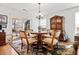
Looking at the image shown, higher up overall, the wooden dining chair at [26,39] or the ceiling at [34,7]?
the ceiling at [34,7]

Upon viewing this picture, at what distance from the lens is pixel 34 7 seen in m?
2.11

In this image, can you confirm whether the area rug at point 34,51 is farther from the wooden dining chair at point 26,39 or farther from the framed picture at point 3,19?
the framed picture at point 3,19

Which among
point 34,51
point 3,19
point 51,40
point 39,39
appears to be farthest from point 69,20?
point 3,19

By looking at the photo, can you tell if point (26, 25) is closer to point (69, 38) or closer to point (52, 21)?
point (52, 21)

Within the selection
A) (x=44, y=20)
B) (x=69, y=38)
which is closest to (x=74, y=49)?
(x=69, y=38)

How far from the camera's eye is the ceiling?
2092 millimetres

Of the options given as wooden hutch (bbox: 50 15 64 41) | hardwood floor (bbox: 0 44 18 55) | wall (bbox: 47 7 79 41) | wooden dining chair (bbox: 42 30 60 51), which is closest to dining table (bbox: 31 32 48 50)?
wooden dining chair (bbox: 42 30 60 51)

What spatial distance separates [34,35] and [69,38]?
65 cm

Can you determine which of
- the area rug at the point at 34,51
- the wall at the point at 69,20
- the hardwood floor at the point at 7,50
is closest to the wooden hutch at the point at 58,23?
the wall at the point at 69,20

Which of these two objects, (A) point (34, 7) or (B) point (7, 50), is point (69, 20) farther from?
(B) point (7, 50)

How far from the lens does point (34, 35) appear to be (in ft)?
6.98

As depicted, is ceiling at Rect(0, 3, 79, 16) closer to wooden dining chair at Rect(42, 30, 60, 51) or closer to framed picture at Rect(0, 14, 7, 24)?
framed picture at Rect(0, 14, 7, 24)

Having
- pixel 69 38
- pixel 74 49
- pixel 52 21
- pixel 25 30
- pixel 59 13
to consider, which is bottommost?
pixel 74 49

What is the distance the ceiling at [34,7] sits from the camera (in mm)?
2092
